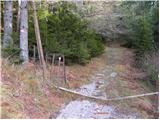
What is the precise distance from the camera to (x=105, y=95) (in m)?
10.0

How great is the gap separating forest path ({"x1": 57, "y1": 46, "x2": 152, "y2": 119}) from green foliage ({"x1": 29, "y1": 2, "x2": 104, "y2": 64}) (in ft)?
4.09

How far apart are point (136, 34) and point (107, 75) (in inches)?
287

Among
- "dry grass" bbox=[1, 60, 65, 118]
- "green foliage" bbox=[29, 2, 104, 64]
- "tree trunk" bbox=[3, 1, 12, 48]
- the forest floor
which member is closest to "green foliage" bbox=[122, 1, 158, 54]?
"green foliage" bbox=[29, 2, 104, 64]

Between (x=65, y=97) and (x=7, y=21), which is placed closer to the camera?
(x=65, y=97)

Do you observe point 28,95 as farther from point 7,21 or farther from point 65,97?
point 7,21

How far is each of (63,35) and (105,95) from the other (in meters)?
5.13

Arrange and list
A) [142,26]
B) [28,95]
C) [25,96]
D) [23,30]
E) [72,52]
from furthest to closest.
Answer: [142,26]
[72,52]
[23,30]
[28,95]
[25,96]

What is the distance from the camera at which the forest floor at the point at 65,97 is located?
21.8 ft

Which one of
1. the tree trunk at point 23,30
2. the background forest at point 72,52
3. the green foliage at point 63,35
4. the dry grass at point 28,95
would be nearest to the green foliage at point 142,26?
the background forest at point 72,52

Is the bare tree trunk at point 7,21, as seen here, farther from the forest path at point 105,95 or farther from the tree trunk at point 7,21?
the forest path at point 105,95

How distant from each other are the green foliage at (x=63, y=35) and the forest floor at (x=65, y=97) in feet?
3.92

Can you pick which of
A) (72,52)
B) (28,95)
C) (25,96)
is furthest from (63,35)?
(25,96)

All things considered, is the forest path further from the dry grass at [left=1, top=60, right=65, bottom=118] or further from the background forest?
the dry grass at [left=1, top=60, right=65, bottom=118]

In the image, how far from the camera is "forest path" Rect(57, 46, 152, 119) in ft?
25.0
